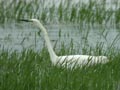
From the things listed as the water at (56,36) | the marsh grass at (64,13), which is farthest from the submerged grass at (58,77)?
the marsh grass at (64,13)

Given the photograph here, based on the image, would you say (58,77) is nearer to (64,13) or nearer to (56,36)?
(56,36)

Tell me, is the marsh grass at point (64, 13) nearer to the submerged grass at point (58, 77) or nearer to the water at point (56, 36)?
the water at point (56, 36)

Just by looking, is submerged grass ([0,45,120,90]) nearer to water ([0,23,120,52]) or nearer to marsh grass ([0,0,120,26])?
water ([0,23,120,52])

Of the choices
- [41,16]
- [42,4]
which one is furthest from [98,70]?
[42,4]

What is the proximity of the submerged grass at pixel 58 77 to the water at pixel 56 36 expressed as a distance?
13.5 ft

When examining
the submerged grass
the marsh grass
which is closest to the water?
the marsh grass

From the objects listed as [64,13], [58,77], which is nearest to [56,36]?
[64,13]

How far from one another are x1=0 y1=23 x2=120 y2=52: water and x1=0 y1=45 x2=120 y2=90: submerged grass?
162 inches

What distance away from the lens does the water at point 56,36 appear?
40.7 feet

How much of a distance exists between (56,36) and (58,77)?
7277 mm

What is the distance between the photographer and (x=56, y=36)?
13859mm

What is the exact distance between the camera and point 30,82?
6.30 m

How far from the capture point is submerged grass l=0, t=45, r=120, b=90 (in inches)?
245

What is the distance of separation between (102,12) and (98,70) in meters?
9.64
